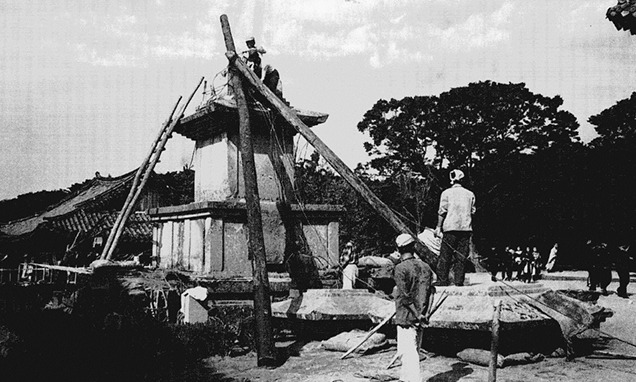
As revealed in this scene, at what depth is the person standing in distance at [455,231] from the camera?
8047 millimetres

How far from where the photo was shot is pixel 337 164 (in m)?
8.77

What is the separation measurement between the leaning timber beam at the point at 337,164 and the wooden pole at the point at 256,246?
0.18 meters

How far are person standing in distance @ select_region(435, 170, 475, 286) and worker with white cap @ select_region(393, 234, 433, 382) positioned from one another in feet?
5.97

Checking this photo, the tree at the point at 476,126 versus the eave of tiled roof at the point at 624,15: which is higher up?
the tree at the point at 476,126

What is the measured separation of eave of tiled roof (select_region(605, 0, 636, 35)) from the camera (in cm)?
609

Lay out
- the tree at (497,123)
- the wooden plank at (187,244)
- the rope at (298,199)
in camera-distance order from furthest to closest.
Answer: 1. the tree at (497,123)
2. the rope at (298,199)
3. the wooden plank at (187,244)

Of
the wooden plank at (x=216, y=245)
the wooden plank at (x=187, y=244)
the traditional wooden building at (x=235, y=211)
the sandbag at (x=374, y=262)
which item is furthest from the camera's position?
the sandbag at (x=374, y=262)

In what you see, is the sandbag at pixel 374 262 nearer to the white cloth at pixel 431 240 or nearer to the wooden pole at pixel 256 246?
the white cloth at pixel 431 240

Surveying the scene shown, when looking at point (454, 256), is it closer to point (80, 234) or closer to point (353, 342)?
point (353, 342)

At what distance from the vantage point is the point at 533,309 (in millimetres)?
7223

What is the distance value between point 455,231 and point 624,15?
3380 millimetres

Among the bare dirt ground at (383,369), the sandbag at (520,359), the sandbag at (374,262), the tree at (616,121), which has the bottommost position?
the bare dirt ground at (383,369)

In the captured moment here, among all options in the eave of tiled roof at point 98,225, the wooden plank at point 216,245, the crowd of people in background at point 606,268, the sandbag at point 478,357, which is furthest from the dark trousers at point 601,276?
the eave of tiled roof at point 98,225

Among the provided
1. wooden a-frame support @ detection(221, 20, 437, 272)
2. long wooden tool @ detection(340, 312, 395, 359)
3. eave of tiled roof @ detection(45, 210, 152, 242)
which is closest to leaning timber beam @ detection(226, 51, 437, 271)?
wooden a-frame support @ detection(221, 20, 437, 272)
